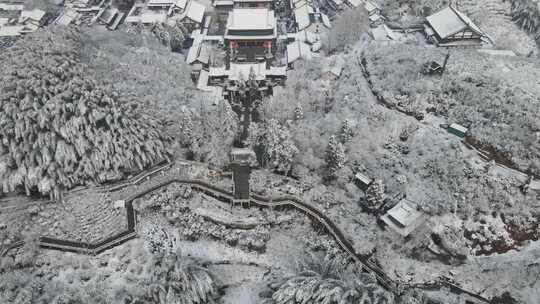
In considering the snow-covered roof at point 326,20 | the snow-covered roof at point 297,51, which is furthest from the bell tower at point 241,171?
the snow-covered roof at point 326,20

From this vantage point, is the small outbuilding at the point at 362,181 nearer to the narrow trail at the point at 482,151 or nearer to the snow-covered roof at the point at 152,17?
the narrow trail at the point at 482,151

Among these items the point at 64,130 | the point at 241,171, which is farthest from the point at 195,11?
the point at 241,171

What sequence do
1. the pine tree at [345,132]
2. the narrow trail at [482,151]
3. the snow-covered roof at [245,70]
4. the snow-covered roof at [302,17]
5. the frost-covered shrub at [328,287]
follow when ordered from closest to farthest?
1. the frost-covered shrub at [328,287]
2. the narrow trail at [482,151]
3. the pine tree at [345,132]
4. the snow-covered roof at [245,70]
5. the snow-covered roof at [302,17]

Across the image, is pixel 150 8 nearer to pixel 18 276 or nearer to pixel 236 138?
pixel 236 138

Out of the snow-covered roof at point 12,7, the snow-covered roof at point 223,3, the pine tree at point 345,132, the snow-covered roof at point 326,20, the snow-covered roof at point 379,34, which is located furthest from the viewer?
the snow-covered roof at point 223,3

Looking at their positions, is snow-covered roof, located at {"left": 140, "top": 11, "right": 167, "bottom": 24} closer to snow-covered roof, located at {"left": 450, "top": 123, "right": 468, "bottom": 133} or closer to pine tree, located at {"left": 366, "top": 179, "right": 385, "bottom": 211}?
pine tree, located at {"left": 366, "top": 179, "right": 385, "bottom": 211}

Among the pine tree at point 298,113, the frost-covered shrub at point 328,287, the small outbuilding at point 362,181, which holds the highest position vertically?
the pine tree at point 298,113

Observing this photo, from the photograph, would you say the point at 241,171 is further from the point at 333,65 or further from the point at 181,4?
the point at 181,4

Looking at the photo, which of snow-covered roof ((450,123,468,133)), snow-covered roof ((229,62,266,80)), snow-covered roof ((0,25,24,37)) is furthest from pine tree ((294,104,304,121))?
snow-covered roof ((0,25,24,37))

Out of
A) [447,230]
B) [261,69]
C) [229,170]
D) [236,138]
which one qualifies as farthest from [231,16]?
[447,230]
